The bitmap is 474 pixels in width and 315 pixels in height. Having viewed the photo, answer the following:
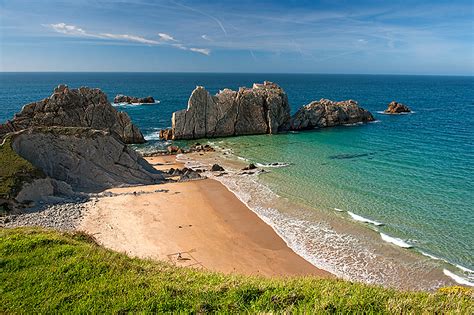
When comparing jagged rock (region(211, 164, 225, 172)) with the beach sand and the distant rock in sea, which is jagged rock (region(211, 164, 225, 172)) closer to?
the beach sand

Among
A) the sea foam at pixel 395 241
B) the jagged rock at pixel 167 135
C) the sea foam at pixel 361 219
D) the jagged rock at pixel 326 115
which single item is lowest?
the sea foam at pixel 395 241

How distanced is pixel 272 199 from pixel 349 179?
1024 centimetres

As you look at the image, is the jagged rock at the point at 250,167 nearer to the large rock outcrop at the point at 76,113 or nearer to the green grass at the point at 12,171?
the large rock outcrop at the point at 76,113

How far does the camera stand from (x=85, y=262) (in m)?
12.8

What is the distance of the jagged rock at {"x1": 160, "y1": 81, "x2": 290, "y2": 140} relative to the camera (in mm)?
64062

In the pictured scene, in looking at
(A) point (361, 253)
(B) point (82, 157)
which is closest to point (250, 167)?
(B) point (82, 157)

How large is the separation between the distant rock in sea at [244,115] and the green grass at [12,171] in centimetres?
3559

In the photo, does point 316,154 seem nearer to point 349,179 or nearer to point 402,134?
point 349,179

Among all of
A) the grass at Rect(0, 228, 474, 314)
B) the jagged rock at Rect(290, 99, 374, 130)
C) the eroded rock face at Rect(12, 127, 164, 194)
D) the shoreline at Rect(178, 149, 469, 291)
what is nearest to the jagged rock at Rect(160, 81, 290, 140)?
the jagged rock at Rect(290, 99, 374, 130)

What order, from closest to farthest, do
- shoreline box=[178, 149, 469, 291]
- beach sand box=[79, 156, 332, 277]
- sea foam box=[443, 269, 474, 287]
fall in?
sea foam box=[443, 269, 474, 287] < shoreline box=[178, 149, 469, 291] < beach sand box=[79, 156, 332, 277]

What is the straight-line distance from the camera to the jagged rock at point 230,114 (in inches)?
2522

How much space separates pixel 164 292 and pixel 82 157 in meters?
27.3

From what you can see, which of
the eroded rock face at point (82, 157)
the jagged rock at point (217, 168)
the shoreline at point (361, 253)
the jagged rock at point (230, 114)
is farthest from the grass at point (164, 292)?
the jagged rock at point (230, 114)

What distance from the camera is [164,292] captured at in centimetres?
1060
